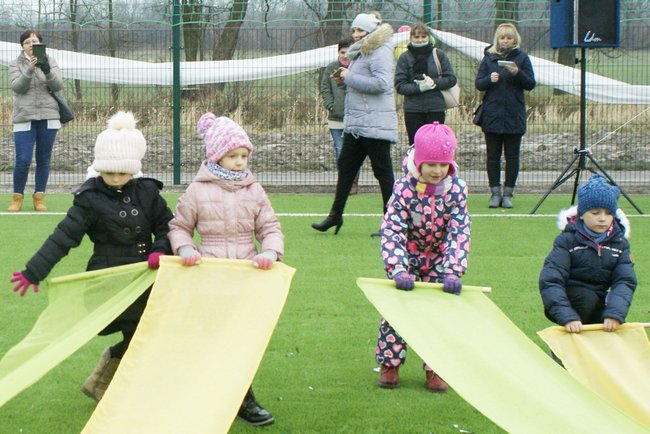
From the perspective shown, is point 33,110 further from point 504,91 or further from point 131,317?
Answer: point 131,317

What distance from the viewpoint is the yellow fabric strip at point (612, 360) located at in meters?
5.14

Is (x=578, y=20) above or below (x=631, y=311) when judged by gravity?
above

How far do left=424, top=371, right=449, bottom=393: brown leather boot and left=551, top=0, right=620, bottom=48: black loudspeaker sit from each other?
6837 mm

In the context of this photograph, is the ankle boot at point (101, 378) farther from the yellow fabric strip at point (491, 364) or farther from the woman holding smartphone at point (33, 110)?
the woman holding smartphone at point (33, 110)

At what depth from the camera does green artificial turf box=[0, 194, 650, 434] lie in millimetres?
5414

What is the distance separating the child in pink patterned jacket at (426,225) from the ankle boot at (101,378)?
1356 mm

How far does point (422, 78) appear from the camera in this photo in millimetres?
12125

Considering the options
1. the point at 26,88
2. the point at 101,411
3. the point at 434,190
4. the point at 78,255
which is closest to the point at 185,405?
the point at 101,411

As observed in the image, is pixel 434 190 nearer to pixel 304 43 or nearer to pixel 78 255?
pixel 78 255

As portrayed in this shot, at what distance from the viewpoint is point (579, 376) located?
5250 millimetres

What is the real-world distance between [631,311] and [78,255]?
4.58 meters

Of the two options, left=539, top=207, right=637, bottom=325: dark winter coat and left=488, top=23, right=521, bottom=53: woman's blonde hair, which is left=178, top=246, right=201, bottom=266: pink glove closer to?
left=539, top=207, right=637, bottom=325: dark winter coat

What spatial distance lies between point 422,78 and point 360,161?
2.02m

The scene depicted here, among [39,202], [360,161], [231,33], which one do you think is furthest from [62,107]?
[360,161]
